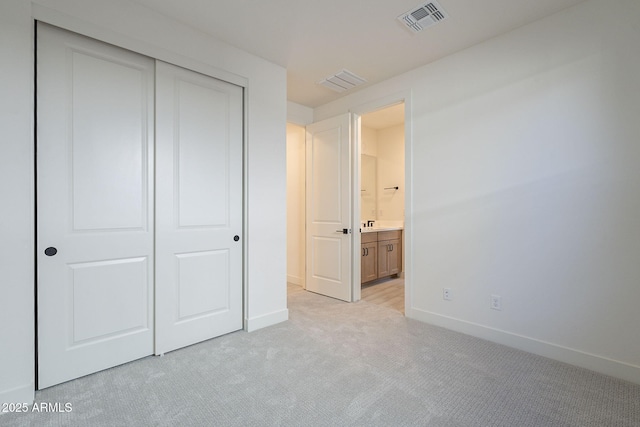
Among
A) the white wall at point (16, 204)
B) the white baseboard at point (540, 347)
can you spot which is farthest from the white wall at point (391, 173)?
the white wall at point (16, 204)

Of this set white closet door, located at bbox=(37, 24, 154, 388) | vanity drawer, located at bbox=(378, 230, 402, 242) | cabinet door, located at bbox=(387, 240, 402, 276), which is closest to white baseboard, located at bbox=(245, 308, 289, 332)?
white closet door, located at bbox=(37, 24, 154, 388)

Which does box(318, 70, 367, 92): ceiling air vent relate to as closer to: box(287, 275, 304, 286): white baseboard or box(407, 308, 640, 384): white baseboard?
box(407, 308, 640, 384): white baseboard

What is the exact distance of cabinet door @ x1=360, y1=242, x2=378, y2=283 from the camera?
167 inches

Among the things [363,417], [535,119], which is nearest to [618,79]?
[535,119]

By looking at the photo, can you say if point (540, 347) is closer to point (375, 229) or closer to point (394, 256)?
point (375, 229)

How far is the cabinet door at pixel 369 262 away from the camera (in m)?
4.24

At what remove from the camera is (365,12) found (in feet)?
7.32

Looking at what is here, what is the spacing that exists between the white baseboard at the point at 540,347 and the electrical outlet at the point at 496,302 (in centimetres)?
19

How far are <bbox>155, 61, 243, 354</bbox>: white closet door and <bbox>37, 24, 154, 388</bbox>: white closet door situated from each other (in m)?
0.09

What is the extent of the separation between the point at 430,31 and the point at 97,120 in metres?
2.64

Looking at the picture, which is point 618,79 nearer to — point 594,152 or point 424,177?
point 594,152

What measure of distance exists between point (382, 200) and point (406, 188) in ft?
7.59

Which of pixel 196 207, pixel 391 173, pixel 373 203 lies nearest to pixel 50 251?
pixel 196 207

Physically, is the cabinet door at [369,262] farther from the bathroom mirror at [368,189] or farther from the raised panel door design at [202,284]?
the raised panel door design at [202,284]
